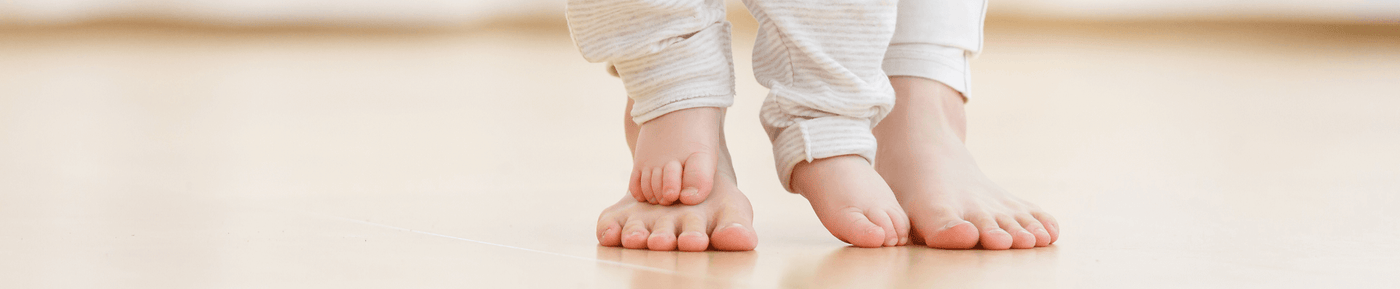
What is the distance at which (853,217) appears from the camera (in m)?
0.63

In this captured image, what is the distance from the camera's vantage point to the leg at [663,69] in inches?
26.8

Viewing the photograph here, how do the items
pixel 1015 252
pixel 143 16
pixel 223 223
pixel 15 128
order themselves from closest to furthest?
pixel 1015 252
pixel 223 223
pixel 15 128
pixel 143 16

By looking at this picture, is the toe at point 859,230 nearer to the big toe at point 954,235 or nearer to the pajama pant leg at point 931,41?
the big toe at point 954,235

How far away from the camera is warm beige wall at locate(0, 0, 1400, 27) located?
3895 mm

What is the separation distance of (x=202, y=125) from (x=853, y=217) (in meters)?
1.87

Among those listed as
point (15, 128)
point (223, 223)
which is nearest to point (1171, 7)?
point (15, 128)

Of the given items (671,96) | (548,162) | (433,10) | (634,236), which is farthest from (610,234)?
(433,10)

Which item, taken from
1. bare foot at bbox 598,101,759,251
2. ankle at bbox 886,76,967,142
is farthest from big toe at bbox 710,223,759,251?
ankle at bbox 886,76,967,142

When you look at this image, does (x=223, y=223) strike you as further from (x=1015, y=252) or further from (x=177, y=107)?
(x=177, y=107)

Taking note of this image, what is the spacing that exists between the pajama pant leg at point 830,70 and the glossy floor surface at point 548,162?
2.8 inches

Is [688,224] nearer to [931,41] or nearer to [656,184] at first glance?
[656,184]

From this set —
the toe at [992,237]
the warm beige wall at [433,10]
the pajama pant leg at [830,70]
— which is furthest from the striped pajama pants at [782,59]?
the warm beige wall at [433,10]

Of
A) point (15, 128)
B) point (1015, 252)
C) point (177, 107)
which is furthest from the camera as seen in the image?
point (177, 107)

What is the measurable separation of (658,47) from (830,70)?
114mm
